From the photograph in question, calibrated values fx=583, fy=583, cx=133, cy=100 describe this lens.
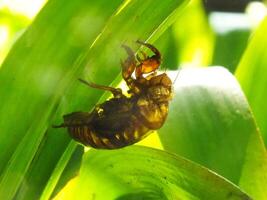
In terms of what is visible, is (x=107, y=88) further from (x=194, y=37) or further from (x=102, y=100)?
(x=194, y=37)

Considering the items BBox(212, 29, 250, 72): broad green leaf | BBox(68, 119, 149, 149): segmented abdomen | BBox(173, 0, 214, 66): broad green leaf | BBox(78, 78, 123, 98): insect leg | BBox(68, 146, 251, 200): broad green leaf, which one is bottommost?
BBox(212, 29, 250, 72): broad green leaf

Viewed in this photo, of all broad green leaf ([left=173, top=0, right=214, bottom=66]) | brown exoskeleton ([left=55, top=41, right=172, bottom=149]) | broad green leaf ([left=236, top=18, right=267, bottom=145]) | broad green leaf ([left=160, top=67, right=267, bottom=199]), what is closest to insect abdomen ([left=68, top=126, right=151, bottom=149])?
brown exoskeleton ([left=55, top=41, right=172, bottom=149])

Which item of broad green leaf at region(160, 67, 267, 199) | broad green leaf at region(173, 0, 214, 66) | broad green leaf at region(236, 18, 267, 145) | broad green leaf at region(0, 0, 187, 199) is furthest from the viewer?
broad green leaf at region(173, 0, 214, 66)

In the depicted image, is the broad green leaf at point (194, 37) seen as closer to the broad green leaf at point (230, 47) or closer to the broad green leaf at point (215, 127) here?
the broad green leaf at point (230, 47)

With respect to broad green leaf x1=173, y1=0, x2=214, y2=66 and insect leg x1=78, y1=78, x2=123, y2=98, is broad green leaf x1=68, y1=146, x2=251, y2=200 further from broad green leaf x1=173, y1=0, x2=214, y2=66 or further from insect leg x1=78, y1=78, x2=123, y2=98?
broad green leaf x1=173, y1=0, x2=214, y2=66

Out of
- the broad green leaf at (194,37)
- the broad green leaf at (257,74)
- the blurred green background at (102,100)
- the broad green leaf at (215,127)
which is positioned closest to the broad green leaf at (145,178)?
the blurred green background at (102,100)
